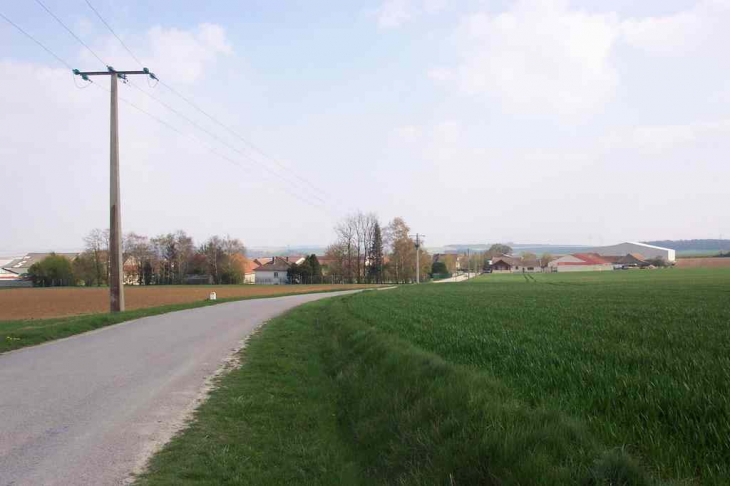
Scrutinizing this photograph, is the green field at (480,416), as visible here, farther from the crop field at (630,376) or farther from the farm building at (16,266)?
the farm building at (16,266)

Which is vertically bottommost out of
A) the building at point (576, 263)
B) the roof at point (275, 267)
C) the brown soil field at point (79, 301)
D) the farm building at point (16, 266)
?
the brown soil field at point (79, 301)

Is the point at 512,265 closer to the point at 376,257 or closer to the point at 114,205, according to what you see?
the point at 376,257

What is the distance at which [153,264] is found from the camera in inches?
4564

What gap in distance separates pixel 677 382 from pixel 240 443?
464 cm

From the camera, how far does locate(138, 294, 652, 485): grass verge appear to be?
4.05m

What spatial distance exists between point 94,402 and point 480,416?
17.3 ft

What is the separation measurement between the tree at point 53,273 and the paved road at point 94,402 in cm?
11426

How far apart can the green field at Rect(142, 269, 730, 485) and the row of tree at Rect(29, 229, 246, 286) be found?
361ft

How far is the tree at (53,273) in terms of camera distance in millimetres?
113375

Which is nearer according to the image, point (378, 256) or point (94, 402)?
point (94, 402)

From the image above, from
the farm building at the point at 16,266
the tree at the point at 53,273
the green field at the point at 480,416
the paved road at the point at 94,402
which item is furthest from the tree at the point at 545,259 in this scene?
the green field at the point at 480,416

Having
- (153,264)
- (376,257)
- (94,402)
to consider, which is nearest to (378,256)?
(376,257)

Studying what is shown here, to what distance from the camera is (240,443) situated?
5.71 meters

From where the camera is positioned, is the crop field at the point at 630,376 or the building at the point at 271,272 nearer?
the crop field at the point at 630,376
